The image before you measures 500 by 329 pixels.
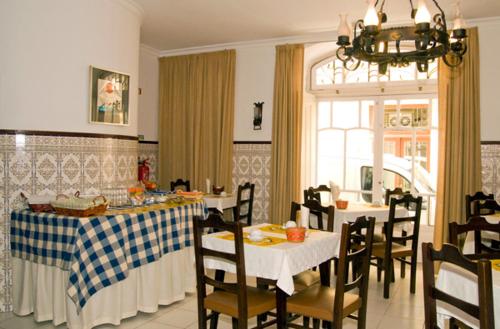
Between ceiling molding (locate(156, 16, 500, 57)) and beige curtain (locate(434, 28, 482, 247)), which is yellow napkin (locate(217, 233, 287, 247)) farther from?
ceiling molding (locate(156, 16, 500, 57))

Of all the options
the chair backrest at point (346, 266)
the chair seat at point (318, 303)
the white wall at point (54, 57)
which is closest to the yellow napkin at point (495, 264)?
the chair backrest at point (346, 266)

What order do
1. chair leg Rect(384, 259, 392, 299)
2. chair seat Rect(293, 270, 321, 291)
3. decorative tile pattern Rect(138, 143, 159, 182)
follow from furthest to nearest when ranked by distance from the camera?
decorative tile pattern Rect(138, 143, 159, 182), chair leg Rect(384, 259, 392, 299), chair seat Rect(293, 270, 321, 291)

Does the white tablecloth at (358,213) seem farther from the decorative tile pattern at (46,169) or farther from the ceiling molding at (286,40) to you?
the ceiling molding at (286,40)

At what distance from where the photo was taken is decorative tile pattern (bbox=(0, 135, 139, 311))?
13.0 feet

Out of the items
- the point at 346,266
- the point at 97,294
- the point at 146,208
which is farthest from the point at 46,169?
the point at 346,266

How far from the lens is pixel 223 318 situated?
3.94 m

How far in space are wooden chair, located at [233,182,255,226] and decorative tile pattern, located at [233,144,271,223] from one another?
0.14 meters

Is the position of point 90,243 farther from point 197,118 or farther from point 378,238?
point 197,118

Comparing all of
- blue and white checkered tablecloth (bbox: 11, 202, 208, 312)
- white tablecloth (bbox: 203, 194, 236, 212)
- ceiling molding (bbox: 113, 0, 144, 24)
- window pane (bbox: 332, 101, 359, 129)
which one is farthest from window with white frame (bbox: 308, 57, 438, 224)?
blue and white checkered tablecloth (bbox: 11, 202, 208, 312)

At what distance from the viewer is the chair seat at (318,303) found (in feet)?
9.22

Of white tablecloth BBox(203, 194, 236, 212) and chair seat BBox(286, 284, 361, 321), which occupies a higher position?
white tablecloth BBox(203, 194, 236, 212)

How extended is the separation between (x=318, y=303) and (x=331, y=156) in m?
4.18

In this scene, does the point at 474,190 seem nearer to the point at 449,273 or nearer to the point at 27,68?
the point at 449,273

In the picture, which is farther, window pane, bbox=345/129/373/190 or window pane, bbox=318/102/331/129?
window pane, bbox=318/102/331/129
